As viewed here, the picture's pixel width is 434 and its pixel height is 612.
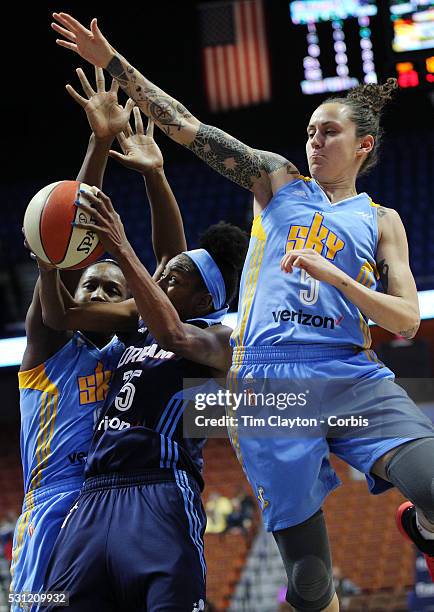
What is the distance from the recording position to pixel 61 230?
330 centimetres

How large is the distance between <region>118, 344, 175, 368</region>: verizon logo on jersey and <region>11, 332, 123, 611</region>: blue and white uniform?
0.52 feet

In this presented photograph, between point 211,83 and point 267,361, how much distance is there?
1126 cm

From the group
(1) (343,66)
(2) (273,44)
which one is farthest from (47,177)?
(1) (343,66)

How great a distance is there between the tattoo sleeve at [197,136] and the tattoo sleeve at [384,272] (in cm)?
52

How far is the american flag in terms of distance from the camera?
1348 centimetres

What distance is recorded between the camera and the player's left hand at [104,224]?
3.25 meters

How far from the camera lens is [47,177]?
1447 cm

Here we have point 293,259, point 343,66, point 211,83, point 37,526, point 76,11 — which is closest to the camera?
point 293,259

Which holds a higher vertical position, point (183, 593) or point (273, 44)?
point (273, 44)

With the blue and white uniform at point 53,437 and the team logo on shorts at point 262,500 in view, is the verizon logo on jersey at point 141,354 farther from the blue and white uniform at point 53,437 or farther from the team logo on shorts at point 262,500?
the team logo on shorts at point 262,500

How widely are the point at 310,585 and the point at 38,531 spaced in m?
1.23

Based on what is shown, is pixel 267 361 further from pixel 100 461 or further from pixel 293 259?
pixel 100 461

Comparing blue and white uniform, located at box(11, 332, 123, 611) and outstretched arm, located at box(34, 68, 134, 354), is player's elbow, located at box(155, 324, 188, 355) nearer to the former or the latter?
outstretched arm, located at box(34, 68, 134, 354)

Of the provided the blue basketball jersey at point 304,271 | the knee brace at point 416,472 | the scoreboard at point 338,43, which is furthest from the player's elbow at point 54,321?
the scoreboard at point 338,43
